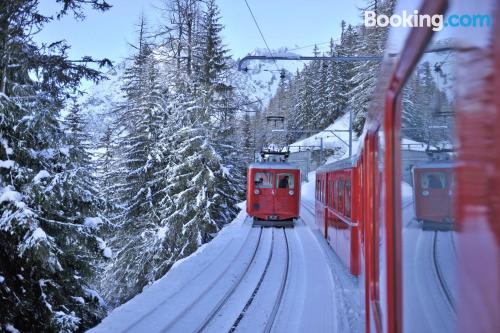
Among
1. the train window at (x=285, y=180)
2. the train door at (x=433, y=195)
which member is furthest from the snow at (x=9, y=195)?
the train window at (x=285, y=180)

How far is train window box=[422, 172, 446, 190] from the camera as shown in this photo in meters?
1.26

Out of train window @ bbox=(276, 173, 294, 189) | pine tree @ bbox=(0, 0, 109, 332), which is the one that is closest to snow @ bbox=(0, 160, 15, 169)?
pine tree @ bbox=(0, 0, 109, 332)

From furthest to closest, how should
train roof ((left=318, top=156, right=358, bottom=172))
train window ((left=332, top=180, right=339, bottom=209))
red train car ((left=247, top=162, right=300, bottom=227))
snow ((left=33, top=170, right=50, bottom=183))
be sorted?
red train car ((left=247, top=162, right=300, bottom=227))
train window ((left=332, top=180, right=339, bottom=209))
snow ((left=33, top=170, right=50, bottom=183))
train roof ((left=318, top=156, right=358, bottom=172))

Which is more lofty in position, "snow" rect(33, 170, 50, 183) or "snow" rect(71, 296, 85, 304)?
"snow" rect(33, 170, 50, 183)

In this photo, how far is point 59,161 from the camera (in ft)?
33.1

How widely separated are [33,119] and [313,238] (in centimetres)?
1051

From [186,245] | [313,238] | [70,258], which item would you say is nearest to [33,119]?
[70,258]

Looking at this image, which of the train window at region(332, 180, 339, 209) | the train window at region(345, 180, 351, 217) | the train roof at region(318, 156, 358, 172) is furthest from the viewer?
the train window at region(332, 180, 339, 209)

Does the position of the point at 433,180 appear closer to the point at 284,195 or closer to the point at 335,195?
the point at 335,195

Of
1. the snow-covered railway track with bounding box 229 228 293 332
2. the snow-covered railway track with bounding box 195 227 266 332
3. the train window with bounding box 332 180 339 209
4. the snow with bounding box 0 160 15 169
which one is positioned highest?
the snow with bounding box 0 160 15 169

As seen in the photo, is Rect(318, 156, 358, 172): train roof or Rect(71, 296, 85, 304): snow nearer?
Rect(318, 156, 358, 172): train roof

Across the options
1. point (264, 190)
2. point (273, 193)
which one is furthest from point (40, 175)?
point (273, 193)

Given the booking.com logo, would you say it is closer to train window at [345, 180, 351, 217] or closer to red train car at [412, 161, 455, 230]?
red train car at [412, 161, 455, 230]

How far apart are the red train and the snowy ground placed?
5.10 m
